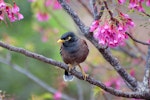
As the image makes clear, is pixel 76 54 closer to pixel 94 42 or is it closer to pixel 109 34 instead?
pixel 94 42

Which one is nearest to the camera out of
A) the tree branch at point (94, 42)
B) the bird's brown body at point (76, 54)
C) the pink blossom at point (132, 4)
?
the pink blossom at point (132, 4)

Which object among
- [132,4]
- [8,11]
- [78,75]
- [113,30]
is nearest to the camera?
[113,30]

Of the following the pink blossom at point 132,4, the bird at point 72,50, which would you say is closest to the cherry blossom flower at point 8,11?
the pink blossom at point 132,4

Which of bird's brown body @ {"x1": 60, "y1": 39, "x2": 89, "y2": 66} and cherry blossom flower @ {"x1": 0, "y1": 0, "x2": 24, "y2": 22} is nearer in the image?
cherry blossom flower @ {"x1": 0, "y1": 0, "x2": 24, "y2": 22}

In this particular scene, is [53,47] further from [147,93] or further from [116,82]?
[147,93]

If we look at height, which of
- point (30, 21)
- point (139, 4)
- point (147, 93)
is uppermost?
point (139, 4)

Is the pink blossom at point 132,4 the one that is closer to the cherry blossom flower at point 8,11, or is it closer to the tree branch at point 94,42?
the tree branch at point 94,42

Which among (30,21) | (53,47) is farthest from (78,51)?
(30,21)

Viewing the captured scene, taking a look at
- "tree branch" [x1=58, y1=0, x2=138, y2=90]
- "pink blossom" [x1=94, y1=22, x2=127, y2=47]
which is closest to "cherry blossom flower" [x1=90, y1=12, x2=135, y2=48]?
"pink blossom" [x1=94, y1=22, x2=127, y2=47]

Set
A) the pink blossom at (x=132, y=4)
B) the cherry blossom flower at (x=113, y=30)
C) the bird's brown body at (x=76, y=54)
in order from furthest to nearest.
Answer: the bird's brown body at (x=76, y=54)
the pink blossom at (x=132, y=4)
the cherry blossom flower at (x=113, y=30)

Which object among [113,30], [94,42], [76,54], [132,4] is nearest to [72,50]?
[76,54]

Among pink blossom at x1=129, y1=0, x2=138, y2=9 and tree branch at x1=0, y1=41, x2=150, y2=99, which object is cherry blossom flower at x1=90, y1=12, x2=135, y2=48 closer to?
pink blossom at x1=129, y1=0, x2=138, y2=9

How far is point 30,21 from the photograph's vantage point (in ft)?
28.4

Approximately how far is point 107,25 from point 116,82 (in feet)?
8.26
